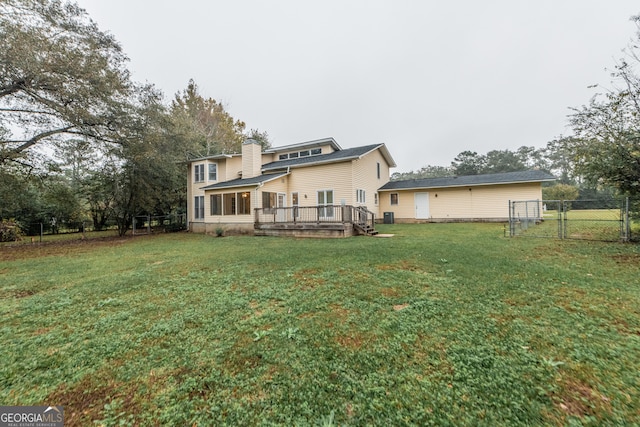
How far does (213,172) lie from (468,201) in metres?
17.3

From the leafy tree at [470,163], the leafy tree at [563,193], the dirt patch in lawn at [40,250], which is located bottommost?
the dirt patch in lawn at [40,250]

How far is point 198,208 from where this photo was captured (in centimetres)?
1672

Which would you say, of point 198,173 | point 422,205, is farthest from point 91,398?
point 422,205

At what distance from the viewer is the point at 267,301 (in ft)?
12.5

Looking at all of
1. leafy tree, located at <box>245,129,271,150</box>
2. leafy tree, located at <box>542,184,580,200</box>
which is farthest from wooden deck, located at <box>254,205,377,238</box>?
leafy tree, located at <box>542,184,580,200</box>

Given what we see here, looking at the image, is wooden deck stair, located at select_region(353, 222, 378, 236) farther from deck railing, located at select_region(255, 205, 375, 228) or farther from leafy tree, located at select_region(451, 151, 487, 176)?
leafy tree, located at select_region(451, 151, 487, 176)

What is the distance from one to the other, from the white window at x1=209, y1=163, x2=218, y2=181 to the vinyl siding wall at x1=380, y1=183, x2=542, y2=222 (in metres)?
12.1

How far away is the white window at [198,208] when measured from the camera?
1648 cm

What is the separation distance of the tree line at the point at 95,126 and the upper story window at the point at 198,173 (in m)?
1.25

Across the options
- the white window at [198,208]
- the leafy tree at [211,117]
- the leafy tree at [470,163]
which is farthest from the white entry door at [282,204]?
the leafy tree at [470,163]

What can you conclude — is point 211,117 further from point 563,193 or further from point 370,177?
point 563,193

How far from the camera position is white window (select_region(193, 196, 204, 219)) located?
16.5 m

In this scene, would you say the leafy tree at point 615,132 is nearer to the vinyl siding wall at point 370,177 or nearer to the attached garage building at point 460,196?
the attached garage building at point 460,196

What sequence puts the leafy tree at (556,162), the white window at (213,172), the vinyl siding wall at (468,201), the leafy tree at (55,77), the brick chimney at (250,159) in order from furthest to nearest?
the leafy tree at (556,162)
the white window at (213,172)
the brick chimney at (250,159)
the vinyl siding wall at (468,201)
the leafy tree at (55,77)
